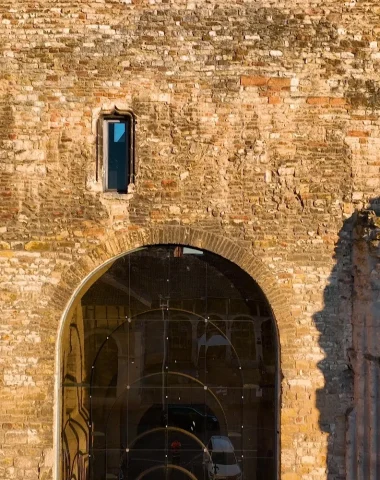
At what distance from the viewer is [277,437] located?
6.73m

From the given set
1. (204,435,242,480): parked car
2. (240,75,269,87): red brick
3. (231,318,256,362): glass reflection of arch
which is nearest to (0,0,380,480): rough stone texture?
(240,75,269,87): red brick

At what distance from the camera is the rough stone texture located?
662 cm

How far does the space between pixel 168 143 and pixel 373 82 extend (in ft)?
8.20

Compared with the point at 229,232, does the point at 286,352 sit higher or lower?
lower

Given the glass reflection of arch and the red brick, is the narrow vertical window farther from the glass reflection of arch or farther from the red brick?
the glass reflection of arch

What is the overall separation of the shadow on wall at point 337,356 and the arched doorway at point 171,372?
61 centimetres

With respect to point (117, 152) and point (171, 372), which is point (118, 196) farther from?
point (171, 372)

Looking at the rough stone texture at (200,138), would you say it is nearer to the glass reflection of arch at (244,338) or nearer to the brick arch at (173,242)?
the brick arch at (173,242)

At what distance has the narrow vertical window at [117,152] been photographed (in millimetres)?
6762

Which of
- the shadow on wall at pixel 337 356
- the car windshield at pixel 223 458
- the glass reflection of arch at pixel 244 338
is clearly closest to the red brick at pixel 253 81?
the shadow on wall at pixel 337 356

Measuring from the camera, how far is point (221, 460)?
22.7 feet

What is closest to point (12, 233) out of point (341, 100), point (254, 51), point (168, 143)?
→ point (168, 143)

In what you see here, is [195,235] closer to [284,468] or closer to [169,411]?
[169,411]

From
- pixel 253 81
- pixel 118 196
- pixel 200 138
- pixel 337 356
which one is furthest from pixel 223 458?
pixel 253 81
